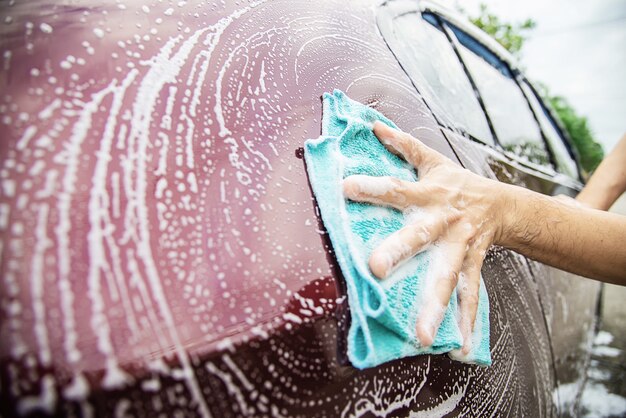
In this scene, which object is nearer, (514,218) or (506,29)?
(514,218)

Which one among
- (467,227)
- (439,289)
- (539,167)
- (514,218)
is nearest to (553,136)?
(539,167)

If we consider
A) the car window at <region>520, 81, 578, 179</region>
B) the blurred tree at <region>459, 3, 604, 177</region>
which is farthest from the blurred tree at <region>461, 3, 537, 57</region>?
the car window at <region>520, 81, 578, 179</region>

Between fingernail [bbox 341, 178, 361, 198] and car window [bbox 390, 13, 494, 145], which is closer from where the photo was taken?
fingernail [bbox 341, 178, 361, 198]

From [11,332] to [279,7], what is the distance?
97cm

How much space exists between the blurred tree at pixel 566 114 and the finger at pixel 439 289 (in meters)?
11.8

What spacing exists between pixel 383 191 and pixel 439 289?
0.83ft

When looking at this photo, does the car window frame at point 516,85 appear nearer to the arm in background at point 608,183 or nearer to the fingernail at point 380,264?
the arm in background at point 608,183

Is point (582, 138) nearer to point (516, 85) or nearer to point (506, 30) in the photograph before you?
point (506, 30)

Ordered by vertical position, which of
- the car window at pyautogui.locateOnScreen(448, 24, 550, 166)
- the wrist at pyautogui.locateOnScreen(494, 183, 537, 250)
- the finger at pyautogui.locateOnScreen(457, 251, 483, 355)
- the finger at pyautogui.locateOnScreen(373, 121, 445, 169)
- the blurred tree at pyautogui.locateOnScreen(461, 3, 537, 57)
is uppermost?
the blurred tree at pyautogui.locateOnScreen(461, 3, 537, 57)

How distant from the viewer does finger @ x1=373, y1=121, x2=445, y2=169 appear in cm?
99

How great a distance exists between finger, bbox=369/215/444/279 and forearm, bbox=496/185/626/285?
16.0 inches

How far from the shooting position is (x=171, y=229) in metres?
0.57

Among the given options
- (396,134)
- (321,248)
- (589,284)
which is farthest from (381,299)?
(589,284)

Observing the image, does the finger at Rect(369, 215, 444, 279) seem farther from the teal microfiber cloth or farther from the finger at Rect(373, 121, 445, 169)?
the finger at Rect(373, 121, 445, 169)
